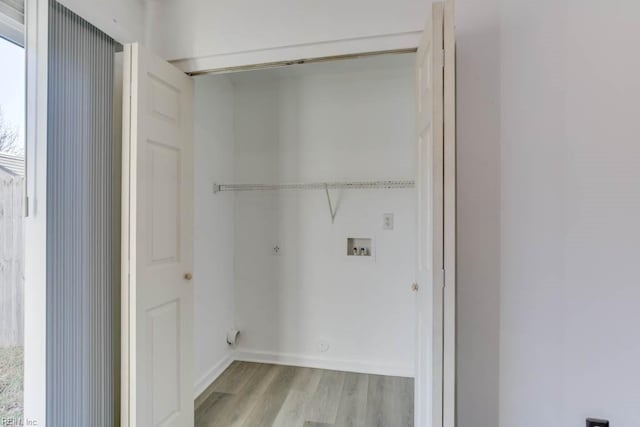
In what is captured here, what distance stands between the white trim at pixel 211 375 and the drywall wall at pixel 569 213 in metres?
1.96

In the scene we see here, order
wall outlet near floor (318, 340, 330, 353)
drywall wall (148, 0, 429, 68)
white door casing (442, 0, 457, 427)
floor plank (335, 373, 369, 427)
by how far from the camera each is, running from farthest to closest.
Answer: wall outlet near floor (318, 340, 330, 353) → floor plank (335, 373, 369, 427) → drywall wall (148, 0, 429, 68) → white door casing (442, 0, 457, 427)

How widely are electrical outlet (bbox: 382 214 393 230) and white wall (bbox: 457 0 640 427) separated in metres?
1.16

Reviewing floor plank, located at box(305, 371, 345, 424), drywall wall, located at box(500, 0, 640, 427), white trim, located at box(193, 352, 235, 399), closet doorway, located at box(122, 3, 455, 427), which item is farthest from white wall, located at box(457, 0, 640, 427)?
white trim, located at box(193, 352, 235, 399)

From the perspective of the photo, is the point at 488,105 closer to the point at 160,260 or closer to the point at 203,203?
the point at 160,260

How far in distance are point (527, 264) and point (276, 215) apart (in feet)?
6.36

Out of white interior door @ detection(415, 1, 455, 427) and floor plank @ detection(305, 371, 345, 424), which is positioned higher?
white interior door @ detection(415, 1, 455, 427)

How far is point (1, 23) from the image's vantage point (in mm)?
1139

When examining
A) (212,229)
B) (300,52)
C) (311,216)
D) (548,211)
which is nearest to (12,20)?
(300,52)

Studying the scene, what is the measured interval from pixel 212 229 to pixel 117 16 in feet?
4.87

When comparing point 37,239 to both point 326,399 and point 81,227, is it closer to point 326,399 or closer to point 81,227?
point 81,227

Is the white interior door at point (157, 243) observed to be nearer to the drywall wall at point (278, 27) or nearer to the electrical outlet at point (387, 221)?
the drywall wall at point (278, 27)

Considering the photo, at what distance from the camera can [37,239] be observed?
1.19 m

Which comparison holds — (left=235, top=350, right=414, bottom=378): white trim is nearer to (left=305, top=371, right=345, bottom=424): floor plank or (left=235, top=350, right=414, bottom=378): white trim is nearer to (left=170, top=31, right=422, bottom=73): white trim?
(left=305, top=371, right=345, bottom=424): floor plank

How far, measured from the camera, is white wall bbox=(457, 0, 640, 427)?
1.19 meters
